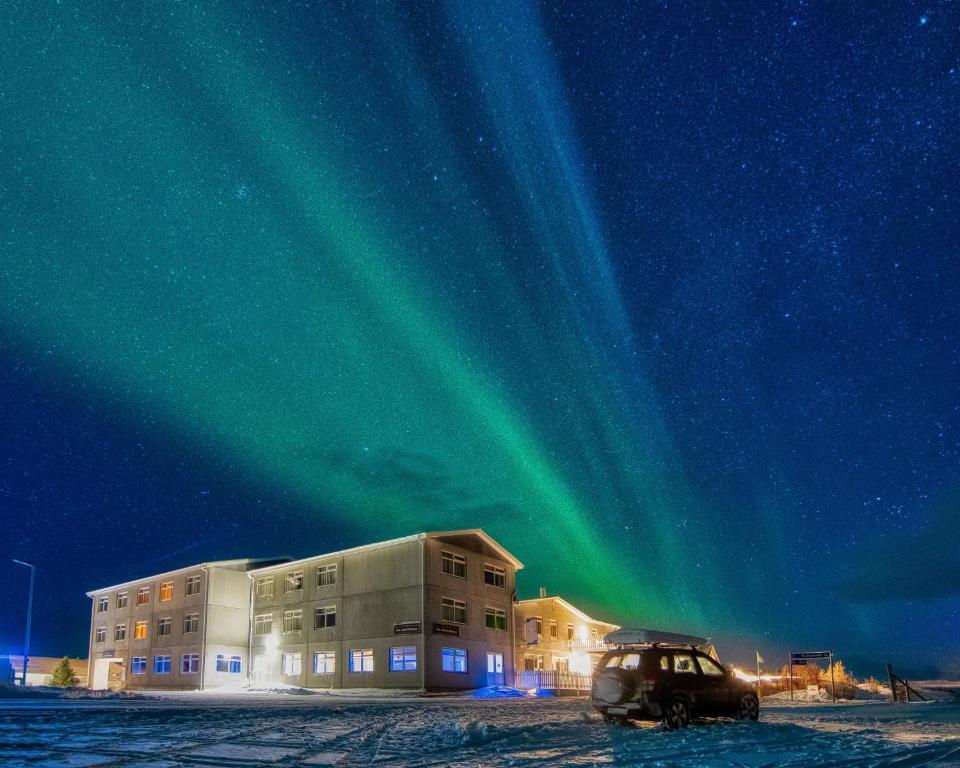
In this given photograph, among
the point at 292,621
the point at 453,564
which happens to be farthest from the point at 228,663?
the point at 453,564

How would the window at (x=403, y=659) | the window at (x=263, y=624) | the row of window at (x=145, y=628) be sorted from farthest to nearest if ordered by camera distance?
1. the row of window at (x=145, y=628)
2. the window at (x=263, y=624)
3. the window at (x=403, y=659)

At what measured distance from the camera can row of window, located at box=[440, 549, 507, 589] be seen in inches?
1725

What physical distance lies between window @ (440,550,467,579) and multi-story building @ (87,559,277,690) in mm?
17604

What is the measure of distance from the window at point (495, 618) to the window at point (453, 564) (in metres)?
3.23

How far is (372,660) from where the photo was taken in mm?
43000

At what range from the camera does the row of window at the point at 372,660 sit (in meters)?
41.3

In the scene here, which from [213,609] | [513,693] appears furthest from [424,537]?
[213,609]

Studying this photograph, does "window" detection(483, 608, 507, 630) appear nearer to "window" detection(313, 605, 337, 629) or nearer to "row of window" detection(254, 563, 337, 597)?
"window" detection(313, 605, 337, 629)

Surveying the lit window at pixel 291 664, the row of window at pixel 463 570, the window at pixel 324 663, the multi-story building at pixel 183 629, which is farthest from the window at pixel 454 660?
the multi-story building at pixel 183 629

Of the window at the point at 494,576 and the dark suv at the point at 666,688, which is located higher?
the window at the point at 494,576

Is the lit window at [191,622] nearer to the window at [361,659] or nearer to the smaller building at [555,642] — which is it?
the window at [361,659]

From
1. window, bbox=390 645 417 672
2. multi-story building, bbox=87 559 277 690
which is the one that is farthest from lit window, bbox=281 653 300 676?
window, bbox=390 645 417 672

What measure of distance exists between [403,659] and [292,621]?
36.8ft

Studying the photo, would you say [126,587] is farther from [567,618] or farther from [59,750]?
[59,750]
